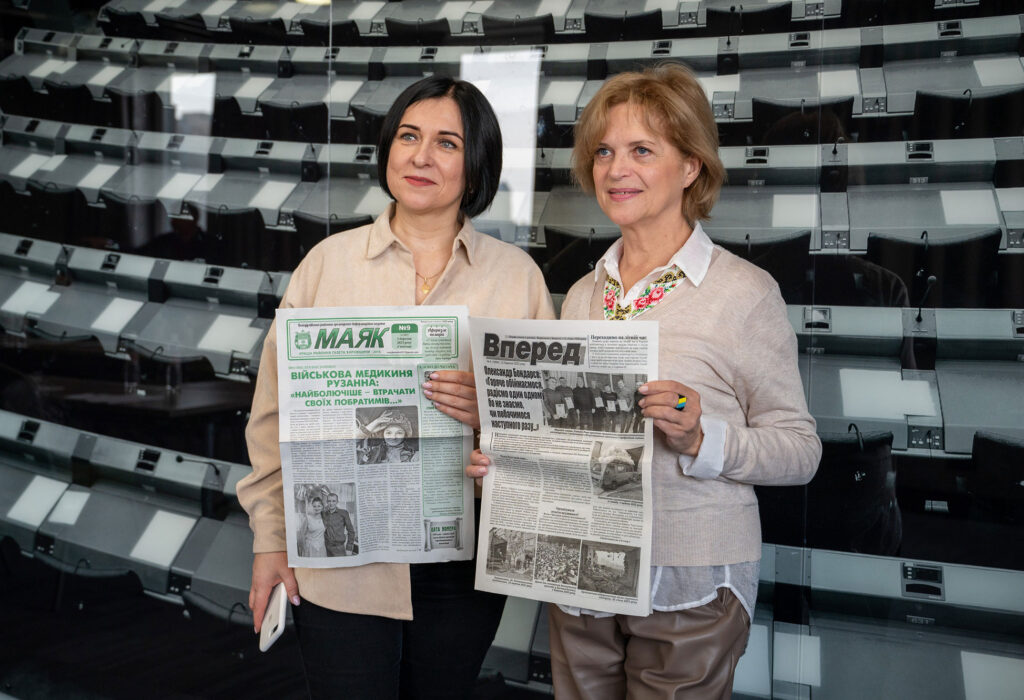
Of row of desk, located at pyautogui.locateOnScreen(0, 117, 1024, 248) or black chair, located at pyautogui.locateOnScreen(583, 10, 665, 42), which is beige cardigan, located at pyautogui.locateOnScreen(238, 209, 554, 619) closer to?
row of desk, located at pyautogui.locateOnScreen(0, 117, 1024, 248)

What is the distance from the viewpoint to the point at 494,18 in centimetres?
223

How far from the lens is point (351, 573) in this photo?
151cm

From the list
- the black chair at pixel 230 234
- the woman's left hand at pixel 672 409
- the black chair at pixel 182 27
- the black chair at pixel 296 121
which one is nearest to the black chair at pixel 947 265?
the woman's left hand at pixel 672 409

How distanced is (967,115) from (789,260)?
527 millimetres

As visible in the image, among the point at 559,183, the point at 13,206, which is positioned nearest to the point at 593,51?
the point at 559,183

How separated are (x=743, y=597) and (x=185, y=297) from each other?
2073 mm

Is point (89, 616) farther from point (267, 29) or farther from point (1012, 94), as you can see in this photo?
point (1012, 94)

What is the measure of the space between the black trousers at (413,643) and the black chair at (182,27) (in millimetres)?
2012

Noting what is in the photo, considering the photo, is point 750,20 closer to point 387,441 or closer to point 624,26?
point 624,26

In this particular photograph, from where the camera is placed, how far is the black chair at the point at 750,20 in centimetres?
198

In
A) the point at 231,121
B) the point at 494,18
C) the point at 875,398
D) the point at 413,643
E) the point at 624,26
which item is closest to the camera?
the point at 413,643

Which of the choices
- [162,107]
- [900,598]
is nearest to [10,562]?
[162,107]

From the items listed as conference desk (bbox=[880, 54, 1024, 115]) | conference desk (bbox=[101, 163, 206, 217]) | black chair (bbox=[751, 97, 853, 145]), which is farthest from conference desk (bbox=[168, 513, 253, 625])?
conference desk (bbox=[880, 54, 1024, 115])

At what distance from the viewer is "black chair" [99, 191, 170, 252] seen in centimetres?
262
